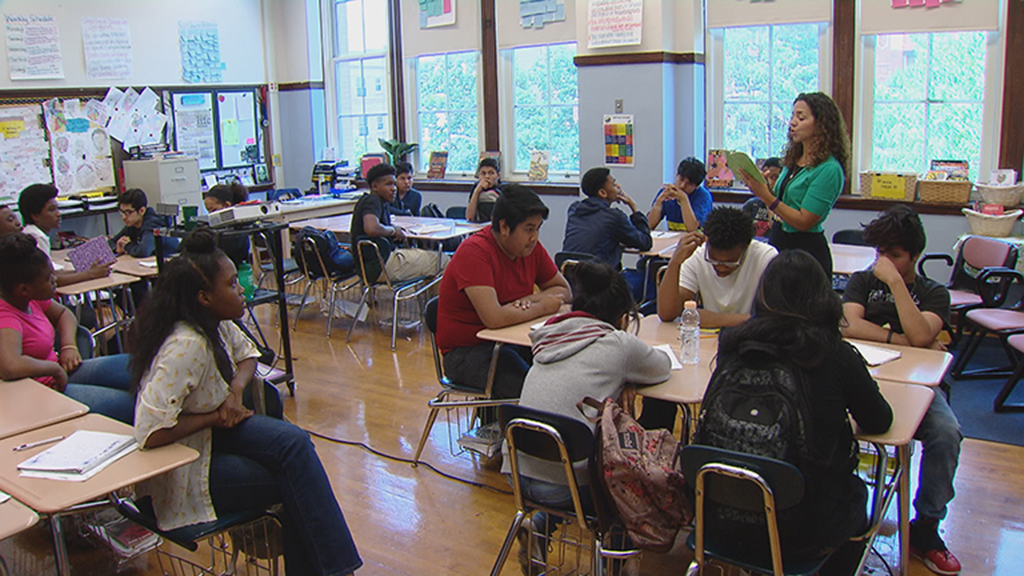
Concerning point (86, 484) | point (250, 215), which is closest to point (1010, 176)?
point (250, 215)

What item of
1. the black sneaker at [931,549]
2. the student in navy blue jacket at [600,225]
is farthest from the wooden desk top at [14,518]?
the student in navy blue jacket at [600,225]

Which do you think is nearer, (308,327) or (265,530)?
(265,530)

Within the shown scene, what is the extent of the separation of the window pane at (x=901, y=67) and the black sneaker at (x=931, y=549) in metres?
4.16

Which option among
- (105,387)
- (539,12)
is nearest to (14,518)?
(105,387)

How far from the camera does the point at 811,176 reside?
149 inches

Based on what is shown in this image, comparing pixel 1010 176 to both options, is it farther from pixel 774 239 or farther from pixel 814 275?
pixel 814 275

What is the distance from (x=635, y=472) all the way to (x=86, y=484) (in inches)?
56.4

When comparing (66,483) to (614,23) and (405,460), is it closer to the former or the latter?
(405,460)

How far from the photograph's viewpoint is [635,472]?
232 cm

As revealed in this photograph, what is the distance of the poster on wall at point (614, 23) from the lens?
6953mm

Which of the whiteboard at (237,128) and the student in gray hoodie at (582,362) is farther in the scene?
the whiteboard at (237,128)

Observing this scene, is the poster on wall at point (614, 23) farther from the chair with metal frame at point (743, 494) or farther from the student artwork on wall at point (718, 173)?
the chair with metal frame at point (743, 494)

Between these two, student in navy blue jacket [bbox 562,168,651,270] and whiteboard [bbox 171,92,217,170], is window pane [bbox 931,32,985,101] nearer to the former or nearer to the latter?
student in navy blue jacket [bbox 562,168,651,270]

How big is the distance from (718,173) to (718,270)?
12.6ft
